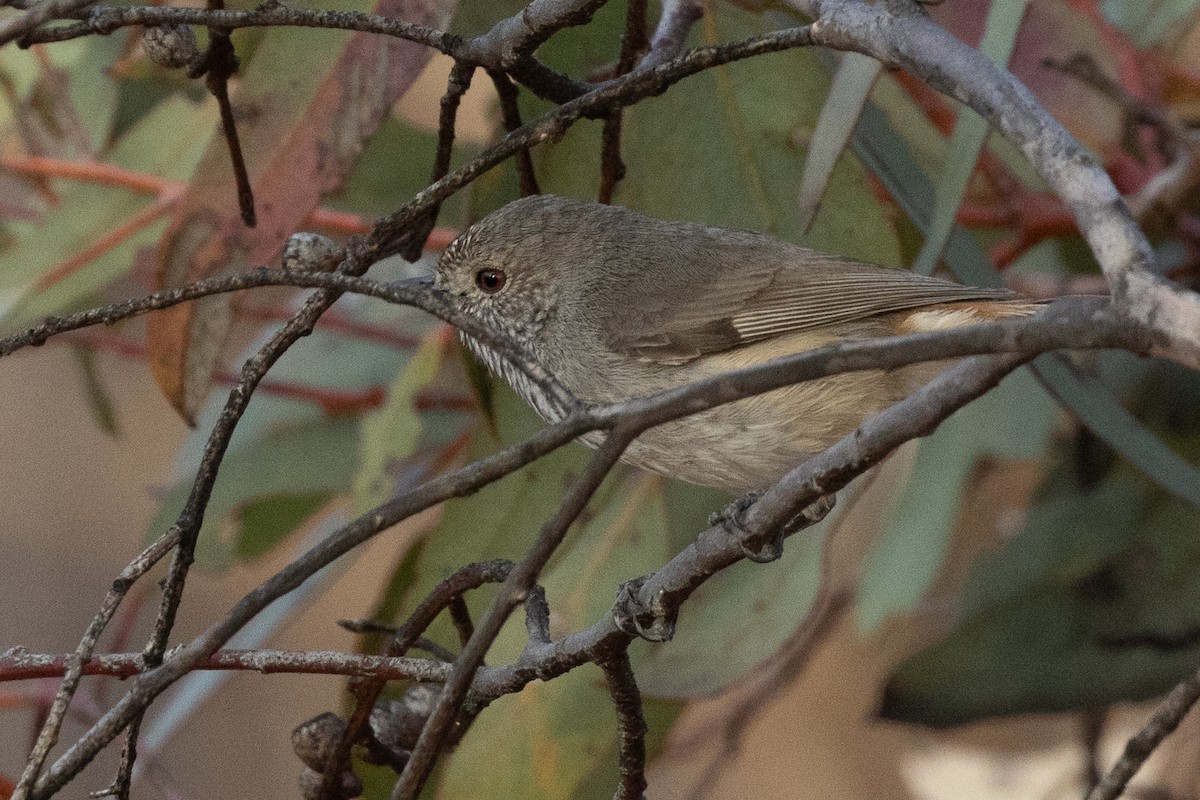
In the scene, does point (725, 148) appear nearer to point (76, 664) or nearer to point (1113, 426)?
point (1113, 426)

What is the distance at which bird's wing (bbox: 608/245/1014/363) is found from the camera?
6.66ft

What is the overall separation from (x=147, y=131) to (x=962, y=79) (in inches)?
97.6

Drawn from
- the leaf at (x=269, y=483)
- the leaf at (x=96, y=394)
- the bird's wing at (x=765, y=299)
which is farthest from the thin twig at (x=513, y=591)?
the leaf at (x=96, y=394)

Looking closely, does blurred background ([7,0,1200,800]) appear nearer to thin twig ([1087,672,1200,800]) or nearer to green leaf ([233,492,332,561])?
green leaf ([233,492,332,561])

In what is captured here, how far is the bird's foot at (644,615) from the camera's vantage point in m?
1.41

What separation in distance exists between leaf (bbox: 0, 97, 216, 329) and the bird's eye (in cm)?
93

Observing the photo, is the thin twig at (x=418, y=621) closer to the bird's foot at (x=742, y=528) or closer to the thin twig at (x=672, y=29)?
the bird's foot at (x=742, y=528)

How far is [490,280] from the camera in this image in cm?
232

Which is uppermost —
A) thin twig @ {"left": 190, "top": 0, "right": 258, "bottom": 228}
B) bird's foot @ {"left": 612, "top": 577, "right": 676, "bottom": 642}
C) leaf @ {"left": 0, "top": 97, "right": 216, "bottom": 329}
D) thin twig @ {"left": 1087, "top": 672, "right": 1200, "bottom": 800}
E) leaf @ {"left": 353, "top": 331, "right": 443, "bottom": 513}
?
leaf @ {"left": 0, "top": 97, "right": 216, "bottom": 329}

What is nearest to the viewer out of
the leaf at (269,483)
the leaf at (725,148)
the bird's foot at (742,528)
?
the bird's foot at (742,528)

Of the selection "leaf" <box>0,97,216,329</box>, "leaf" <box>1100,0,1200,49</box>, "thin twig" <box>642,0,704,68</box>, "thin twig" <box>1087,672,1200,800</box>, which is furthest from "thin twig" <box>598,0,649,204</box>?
"leaf" <box>1100,0,1200,49</box>

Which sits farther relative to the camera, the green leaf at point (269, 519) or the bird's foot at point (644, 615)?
the green leaf at point (269, 519)

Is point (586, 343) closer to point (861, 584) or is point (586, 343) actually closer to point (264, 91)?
point (264, 91)

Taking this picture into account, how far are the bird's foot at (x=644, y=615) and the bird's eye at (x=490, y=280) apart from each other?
891mm
